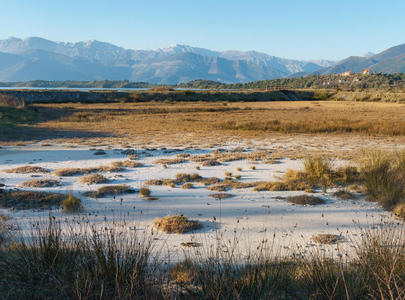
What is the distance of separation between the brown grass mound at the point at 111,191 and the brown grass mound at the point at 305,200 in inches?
177

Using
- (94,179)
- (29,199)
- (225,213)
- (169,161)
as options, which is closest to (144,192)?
(94,179)

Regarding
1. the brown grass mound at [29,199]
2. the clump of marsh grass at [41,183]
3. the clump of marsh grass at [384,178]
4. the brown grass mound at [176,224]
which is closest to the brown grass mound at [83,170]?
the clump of marsh grass at [41,183]

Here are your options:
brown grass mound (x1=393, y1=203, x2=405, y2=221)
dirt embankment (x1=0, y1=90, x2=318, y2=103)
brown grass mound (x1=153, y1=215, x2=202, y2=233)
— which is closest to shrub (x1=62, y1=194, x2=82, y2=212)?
brown grass mound (x1=153, y1=215, x2=202, y2=233)

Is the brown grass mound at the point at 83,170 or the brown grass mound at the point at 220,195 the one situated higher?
the brown grass mound at the point at 83,170

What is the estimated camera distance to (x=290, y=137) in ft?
73.5

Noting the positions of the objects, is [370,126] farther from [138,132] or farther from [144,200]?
[144,200]

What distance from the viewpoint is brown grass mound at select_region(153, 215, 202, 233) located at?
21.0 feet

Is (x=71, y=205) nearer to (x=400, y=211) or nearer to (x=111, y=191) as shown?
(x=111, y=191)

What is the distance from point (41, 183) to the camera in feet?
32.0

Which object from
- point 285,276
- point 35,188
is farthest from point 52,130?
point 285,276

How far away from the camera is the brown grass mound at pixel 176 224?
21.0 feet

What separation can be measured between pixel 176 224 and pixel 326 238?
293 cm

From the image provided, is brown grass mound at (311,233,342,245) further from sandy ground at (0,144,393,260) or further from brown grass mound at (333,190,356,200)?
brown grass mound at (333,190,356,200)

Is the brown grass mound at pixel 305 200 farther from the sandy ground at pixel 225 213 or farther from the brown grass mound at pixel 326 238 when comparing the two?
the brown grass mound at pixel 326 238
